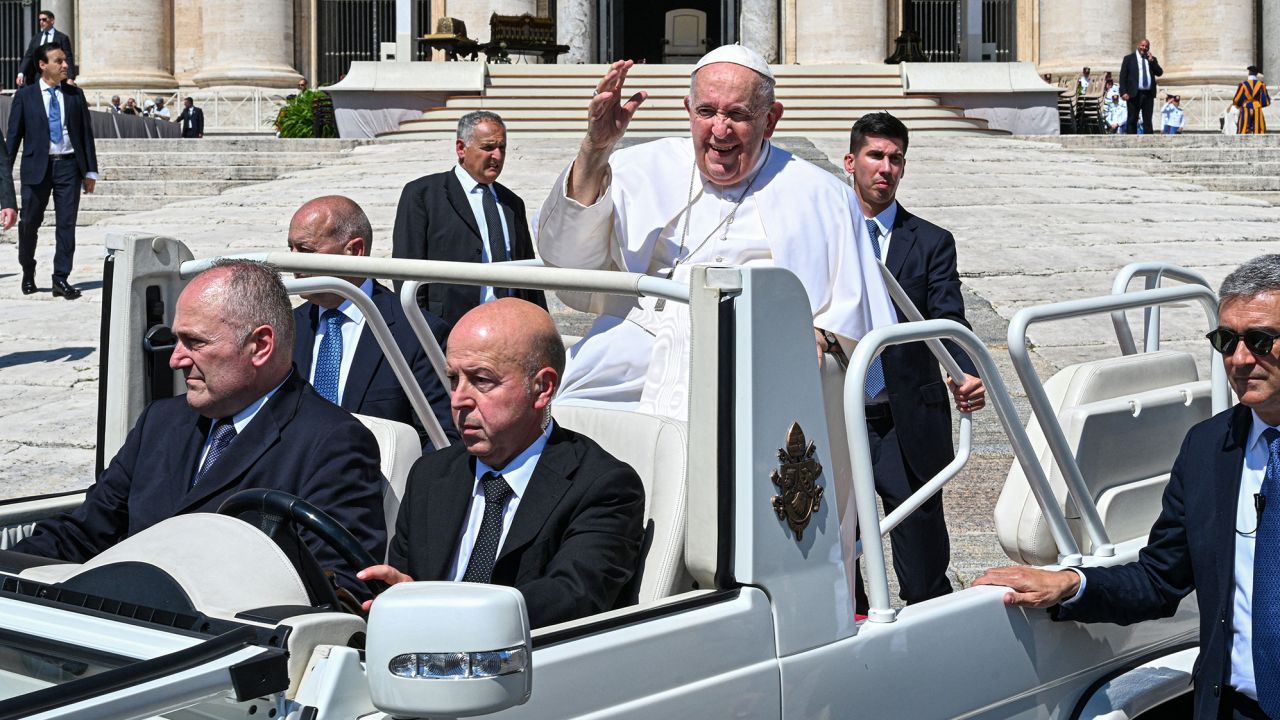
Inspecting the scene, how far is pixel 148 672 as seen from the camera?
2178 millimetres

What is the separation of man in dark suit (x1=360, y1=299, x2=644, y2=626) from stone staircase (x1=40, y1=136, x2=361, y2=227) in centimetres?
1600

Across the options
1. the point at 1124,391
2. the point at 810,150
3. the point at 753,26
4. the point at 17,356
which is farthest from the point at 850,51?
the point at 1124,391

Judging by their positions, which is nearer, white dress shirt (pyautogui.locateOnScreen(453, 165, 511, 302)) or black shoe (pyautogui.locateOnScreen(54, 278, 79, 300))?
white dress shirt (pyautogui.locateOnScreen(453, 165, 511, 302))

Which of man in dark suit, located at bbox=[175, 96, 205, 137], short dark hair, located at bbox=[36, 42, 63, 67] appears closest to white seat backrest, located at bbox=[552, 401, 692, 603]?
short dark hair, located at bbox=[36, 42, 63, 67]

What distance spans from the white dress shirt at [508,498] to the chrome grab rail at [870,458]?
0.66 metres

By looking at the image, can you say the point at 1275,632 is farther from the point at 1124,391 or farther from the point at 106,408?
the point at 106,408

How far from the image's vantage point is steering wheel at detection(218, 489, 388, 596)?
2.81 m

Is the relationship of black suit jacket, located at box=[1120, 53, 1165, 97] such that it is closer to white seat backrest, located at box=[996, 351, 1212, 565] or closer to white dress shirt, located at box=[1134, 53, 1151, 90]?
white dress shirt, located at box=[1134, 53, 1151, 90]

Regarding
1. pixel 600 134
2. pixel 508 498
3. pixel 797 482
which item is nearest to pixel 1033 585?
pixel 797 482

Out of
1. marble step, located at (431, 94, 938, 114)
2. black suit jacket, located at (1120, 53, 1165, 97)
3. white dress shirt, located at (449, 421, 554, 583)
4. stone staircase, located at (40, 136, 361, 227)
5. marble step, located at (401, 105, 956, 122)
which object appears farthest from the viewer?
black suit jacket, located at (1120, 53, 1165, 97)

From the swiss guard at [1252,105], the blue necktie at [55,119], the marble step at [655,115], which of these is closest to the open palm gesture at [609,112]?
the blue necktie at [55,119]

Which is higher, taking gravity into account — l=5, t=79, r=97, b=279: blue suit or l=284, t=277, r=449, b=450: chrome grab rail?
l=5, t=79, r=97, b=279: blue suit

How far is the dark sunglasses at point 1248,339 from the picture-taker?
311 cm

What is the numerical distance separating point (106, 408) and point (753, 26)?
29.5m
